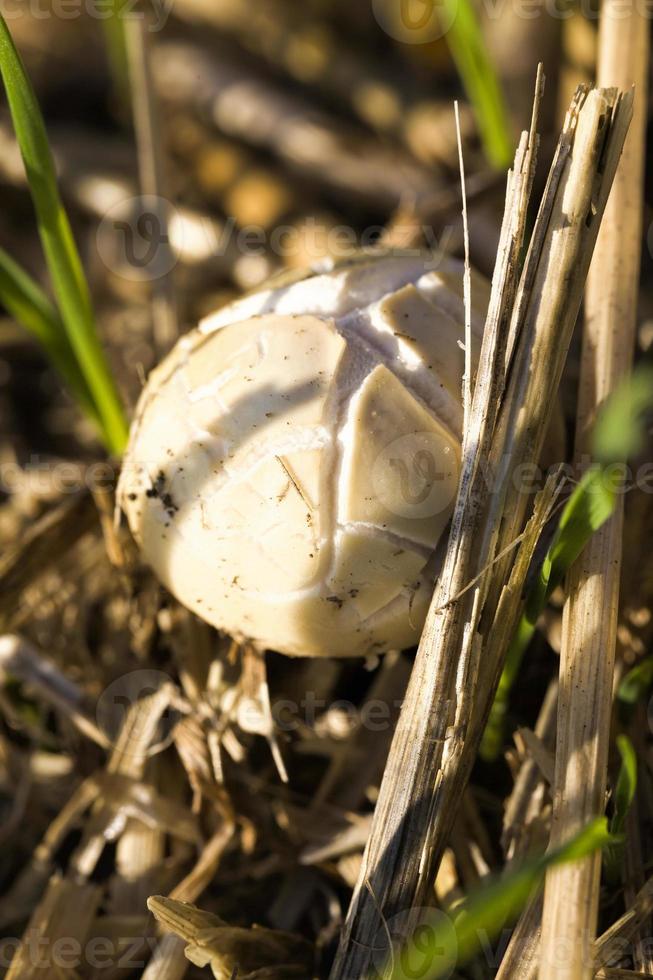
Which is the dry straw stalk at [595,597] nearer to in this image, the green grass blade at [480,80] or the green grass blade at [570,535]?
the green grass blade at [570,535]

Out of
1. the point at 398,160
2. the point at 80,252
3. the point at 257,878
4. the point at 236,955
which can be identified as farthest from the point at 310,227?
the point at 236,955

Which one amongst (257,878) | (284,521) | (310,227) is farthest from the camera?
(310,227)

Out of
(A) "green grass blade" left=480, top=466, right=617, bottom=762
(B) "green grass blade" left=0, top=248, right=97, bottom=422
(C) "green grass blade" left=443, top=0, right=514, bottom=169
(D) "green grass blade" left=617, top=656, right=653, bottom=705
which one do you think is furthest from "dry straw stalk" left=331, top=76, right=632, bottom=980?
(B) "green grass blade" left=0, top=248, right=97, bottom=422

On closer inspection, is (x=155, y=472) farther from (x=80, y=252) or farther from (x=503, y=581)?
(x=80, y=252)

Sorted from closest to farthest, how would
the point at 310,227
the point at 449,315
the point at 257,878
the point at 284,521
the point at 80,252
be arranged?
the point at 284,521 → the point at 449,315 → the point at 257,878 → the point at 310,227 → the point at 80,252

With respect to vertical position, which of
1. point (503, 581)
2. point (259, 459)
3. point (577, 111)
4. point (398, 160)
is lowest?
point (503, 581)

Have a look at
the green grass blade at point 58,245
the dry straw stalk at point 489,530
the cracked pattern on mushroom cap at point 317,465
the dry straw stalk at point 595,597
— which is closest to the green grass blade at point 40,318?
the green grass blade at point 58,245
